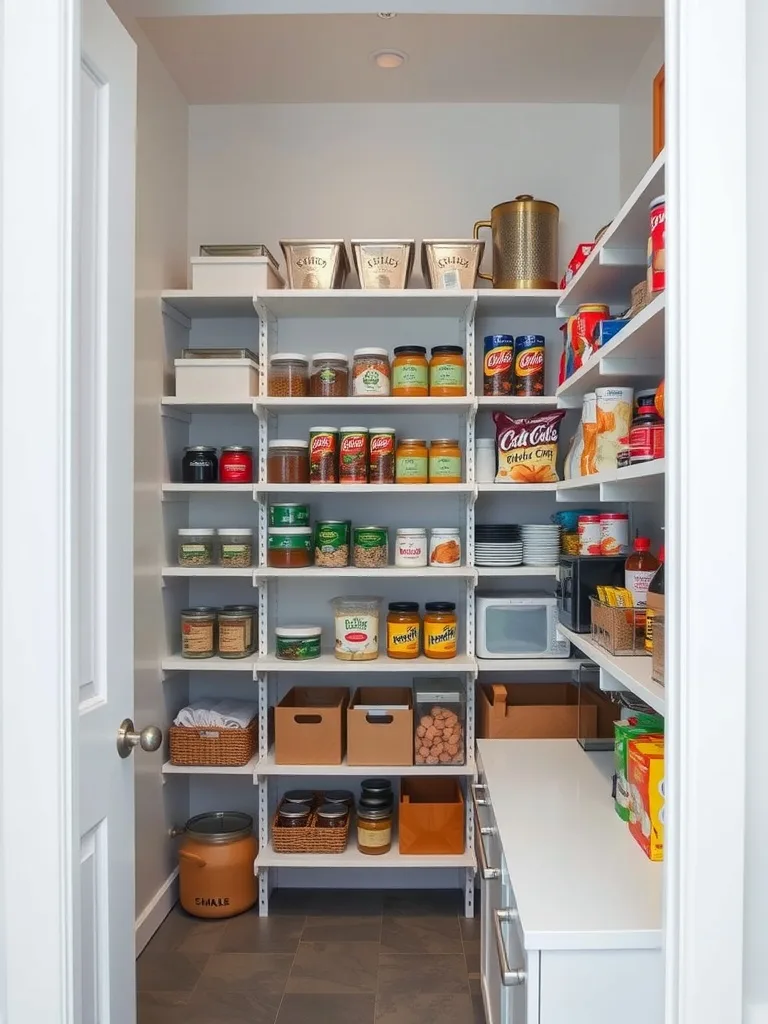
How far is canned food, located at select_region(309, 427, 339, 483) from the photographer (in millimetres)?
2605

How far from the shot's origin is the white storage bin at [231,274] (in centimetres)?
262

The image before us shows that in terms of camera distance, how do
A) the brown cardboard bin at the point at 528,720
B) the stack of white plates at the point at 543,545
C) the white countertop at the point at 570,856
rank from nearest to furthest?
the white countertop at the point at 570,856, the brown cardboard bin at the point at 528,720, the stack of white plates at the point at 543,545

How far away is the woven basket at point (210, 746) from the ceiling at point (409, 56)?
219 cm

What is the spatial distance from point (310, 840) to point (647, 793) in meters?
1.47

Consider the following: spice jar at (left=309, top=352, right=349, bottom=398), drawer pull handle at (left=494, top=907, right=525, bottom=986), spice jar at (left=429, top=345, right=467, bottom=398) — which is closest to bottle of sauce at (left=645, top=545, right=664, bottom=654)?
drawer pull handle at (left=494, top=907, right=525, bottom=986)

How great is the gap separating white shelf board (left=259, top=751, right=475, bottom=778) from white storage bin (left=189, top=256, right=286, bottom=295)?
1566 millimetres

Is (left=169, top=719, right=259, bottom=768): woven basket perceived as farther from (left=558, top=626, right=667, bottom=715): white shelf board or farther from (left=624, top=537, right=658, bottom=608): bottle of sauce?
(left=624, top=537, right=658, bottom=608): bottle of sauce
